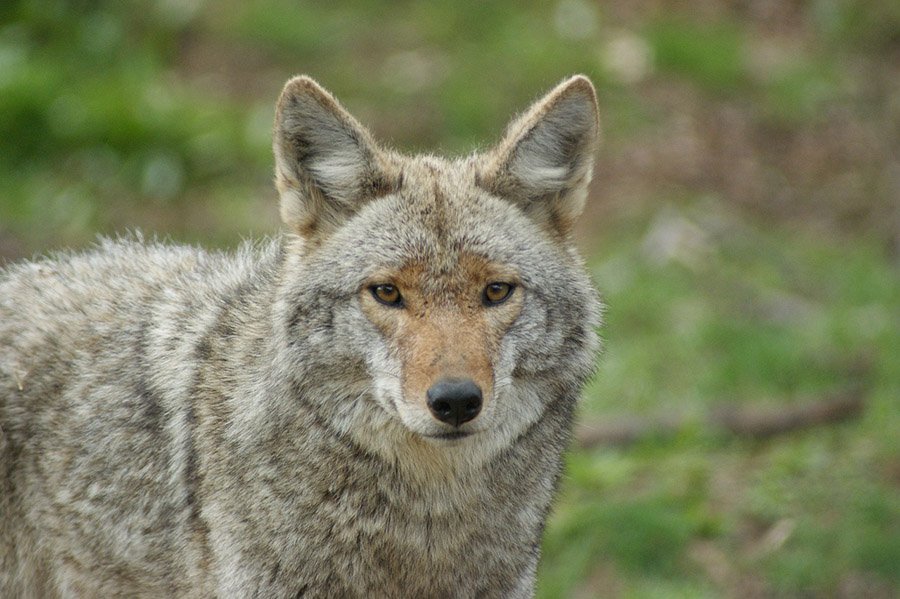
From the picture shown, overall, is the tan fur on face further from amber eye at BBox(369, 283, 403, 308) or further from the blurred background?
the blurred background

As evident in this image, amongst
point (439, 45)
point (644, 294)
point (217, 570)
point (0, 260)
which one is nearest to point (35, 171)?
point (0, 260)

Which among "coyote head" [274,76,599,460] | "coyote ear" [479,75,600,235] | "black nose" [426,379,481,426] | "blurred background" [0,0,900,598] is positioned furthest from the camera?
"blurred background" [0,0,900,598]

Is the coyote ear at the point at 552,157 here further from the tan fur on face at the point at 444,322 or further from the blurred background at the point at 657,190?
the blurred background at the point at 657,190

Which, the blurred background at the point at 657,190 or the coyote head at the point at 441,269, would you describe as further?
the blurred background at the point at 657,190

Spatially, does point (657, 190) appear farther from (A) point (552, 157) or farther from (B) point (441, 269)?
(B) point (441, 269)

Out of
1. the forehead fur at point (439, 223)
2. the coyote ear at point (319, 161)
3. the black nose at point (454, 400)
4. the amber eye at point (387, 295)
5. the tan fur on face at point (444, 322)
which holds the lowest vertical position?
the black nose at point (454, 400)

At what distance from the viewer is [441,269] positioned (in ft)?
14.1

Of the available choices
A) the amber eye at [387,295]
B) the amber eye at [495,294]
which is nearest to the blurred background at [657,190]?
the amber eye at [495,294]

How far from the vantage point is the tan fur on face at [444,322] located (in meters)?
4.06

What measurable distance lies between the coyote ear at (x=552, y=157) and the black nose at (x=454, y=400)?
1.01 metres

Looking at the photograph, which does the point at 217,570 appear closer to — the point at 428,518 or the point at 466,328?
the point at 428,518

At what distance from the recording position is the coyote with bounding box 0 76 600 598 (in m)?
4.32

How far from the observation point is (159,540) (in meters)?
4.75

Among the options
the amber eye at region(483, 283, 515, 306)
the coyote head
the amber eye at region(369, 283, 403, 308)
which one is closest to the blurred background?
the coyote head
